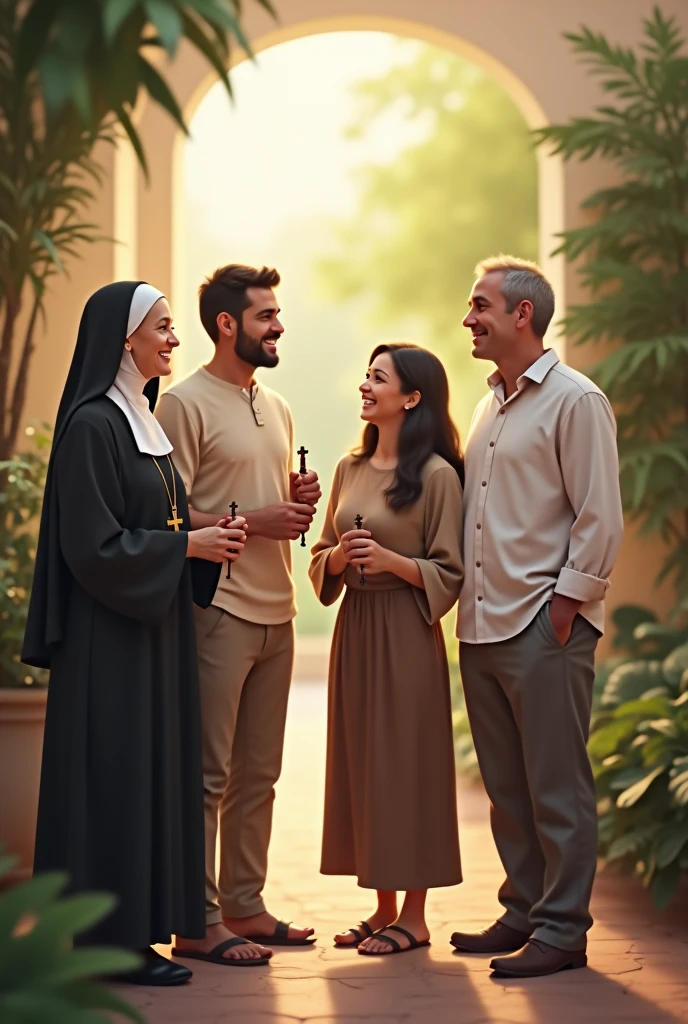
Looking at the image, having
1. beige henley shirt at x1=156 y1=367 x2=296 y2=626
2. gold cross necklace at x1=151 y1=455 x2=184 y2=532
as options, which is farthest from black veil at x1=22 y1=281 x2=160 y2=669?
beige henley shirt at x1=156 y1=367 x2=296 y2=626

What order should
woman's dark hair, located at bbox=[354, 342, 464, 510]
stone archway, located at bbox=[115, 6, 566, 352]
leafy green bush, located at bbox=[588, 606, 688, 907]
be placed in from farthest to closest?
stone archway, located at bbox=[115, 6, 566, 352]
leafy green bush, located at bbox=[588, 606, 688, 907]
woman's dark hair, located at bbox=[354, 342, 464, 510]


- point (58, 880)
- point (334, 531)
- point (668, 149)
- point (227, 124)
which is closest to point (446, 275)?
point (227, 124)

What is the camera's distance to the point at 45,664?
388 cm

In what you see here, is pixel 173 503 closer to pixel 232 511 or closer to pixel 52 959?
pixel 232 511

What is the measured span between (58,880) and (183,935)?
2039 millimetres

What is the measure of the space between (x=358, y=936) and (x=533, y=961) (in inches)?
26.0

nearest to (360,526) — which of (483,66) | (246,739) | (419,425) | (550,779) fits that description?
(419,425)

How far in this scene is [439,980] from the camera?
3846mm

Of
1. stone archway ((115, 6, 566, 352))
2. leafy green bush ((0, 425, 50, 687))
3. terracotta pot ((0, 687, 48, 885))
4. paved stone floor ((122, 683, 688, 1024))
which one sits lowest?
paved stone floor ((122, 683, 688, 1024))

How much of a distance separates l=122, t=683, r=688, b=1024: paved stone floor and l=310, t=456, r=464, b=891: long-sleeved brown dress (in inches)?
11.6

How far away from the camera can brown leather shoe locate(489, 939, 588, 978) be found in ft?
12.7

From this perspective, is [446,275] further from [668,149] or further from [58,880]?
[58,880]

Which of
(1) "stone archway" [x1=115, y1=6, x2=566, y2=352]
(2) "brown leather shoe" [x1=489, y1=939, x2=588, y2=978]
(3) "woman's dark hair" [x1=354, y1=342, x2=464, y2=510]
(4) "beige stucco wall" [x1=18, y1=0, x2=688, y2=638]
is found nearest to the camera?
(2) "brown leather shoe" [x1=489, y1=939, x2=588, y2=978]

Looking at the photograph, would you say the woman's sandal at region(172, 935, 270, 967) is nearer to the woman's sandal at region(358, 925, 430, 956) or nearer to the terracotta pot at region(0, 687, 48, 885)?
the woman's sandal at region(358, 925, 430, 956)
